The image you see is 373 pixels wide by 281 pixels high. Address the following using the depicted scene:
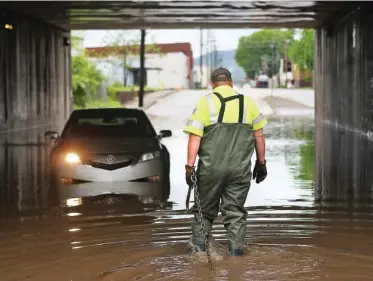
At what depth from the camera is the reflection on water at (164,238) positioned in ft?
22.7

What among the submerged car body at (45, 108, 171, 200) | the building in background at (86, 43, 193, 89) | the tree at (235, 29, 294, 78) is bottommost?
the submerged car body at (45, 108, 171, 200)

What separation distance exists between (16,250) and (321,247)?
2987 mm

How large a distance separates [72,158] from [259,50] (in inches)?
6746

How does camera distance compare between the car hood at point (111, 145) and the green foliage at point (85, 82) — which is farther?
the green foliage at point (85, 82)

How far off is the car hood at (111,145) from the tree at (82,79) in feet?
129

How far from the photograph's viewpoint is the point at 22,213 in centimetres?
1060

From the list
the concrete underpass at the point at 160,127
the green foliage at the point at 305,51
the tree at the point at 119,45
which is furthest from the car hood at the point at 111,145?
the green foliage at the point at 305,51

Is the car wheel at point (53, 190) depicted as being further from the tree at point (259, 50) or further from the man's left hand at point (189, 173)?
the tree at point (259, 50)

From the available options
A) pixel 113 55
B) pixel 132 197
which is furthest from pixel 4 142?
pixel 113 55

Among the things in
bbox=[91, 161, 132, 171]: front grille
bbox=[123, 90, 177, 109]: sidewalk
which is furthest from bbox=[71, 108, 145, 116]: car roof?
bbox=[123, 90, 177, 109]: sidewalk

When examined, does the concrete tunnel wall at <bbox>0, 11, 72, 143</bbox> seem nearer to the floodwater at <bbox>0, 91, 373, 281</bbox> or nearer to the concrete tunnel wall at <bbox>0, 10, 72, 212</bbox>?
the concrete tunnel wall at <bbox>0, 10, 72, 212</bbox>

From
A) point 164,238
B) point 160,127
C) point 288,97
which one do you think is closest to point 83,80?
point 160,127

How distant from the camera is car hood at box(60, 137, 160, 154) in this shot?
12844 millimetres

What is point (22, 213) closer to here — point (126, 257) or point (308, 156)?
point (126, 257)
